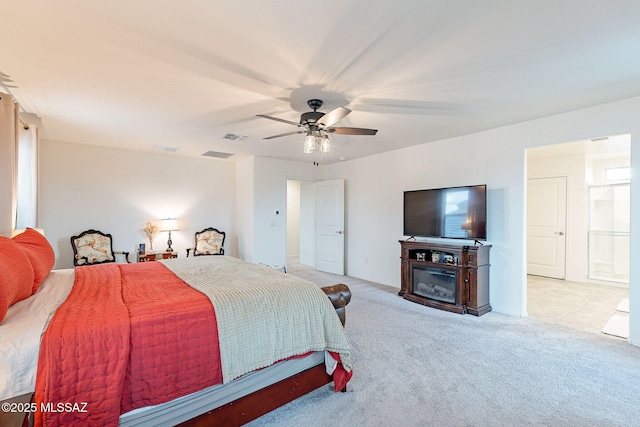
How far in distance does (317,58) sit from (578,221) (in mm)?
6325

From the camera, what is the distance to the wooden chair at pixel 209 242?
575cm

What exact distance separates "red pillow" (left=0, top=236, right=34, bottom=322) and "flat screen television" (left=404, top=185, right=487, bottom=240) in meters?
4.39

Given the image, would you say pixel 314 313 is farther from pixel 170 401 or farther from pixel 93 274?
pixel 93 274

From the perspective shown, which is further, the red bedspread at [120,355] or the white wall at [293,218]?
the white wall at [293,218]

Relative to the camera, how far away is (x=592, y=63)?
2285mm

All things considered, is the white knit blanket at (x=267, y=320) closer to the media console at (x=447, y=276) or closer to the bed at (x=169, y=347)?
the bed at (x=169, y=347)

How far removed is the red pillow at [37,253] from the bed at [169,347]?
83 millimetres

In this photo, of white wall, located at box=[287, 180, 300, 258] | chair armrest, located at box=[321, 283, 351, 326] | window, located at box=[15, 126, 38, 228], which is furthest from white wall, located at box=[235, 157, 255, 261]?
chair armrest, located at box=[321, 283, 351, 326]

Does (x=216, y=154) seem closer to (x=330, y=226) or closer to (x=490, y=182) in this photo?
(x=330, y=226)

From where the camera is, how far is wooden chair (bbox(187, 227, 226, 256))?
5.75m

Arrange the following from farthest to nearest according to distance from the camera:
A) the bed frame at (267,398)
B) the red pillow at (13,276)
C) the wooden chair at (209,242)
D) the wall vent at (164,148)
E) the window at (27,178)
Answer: the wooden chair at (209,242), the wall vent at (164,148), the window at (27,178), the bed frame at (267,398), the red pillow at (13,276)

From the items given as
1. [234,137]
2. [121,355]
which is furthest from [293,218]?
[121,355]

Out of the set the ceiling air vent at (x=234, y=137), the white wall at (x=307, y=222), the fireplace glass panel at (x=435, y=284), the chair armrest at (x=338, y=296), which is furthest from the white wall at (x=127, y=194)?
Result: the chair armrest at (x=338, y=296)

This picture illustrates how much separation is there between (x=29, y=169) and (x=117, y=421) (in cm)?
370
